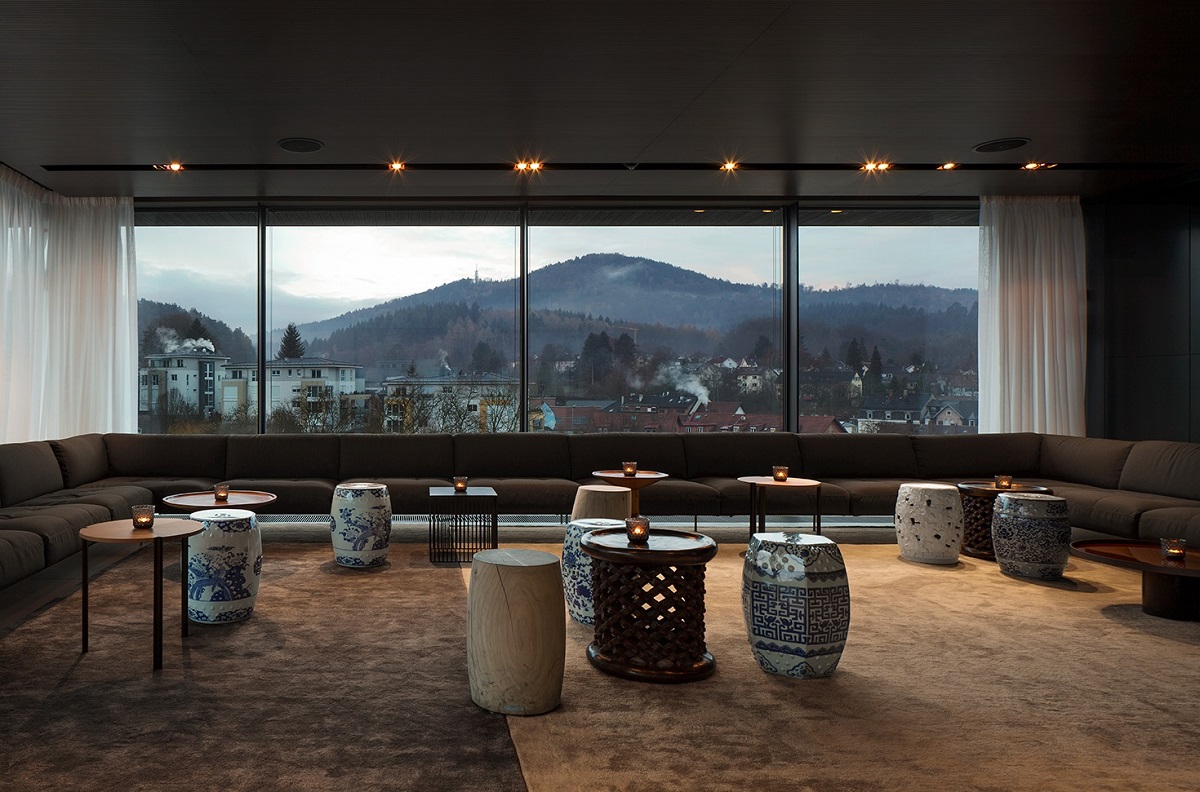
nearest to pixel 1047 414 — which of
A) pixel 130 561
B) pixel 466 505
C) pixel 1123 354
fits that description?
pixel 1123 354

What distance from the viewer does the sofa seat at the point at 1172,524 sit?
4.97m

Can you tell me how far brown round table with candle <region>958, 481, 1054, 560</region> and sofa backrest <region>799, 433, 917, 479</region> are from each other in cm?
120

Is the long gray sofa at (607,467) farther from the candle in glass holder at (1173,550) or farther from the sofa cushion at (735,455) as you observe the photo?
the candle in glass holder at (1173,550)

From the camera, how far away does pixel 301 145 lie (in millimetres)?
6023

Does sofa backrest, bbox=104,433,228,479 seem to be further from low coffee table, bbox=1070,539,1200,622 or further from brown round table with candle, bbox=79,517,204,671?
low coffee table, bbox=1070,539,1200,622

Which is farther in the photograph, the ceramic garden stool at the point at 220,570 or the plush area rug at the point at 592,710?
the ceramic garden stool at the point at 220,570

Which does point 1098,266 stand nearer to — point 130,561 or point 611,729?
point 611,729

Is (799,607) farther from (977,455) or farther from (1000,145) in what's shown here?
(977,455)

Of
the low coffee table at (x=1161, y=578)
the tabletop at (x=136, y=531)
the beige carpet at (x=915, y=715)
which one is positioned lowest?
the beige carpet at (x=915, y=715)

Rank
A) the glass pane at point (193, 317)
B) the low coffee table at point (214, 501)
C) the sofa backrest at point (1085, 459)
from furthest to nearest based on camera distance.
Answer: the glass pane at point (193, 317), the sofa backrest at point (1085, 459), the low coffee table at point (214, 501)

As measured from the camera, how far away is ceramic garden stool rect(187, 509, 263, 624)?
3.88 metres

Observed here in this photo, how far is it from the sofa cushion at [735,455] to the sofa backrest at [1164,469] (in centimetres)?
248

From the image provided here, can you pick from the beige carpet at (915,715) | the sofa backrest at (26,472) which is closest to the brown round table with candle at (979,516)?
the beige carpet at (915,715)

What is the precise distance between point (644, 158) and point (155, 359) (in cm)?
489
